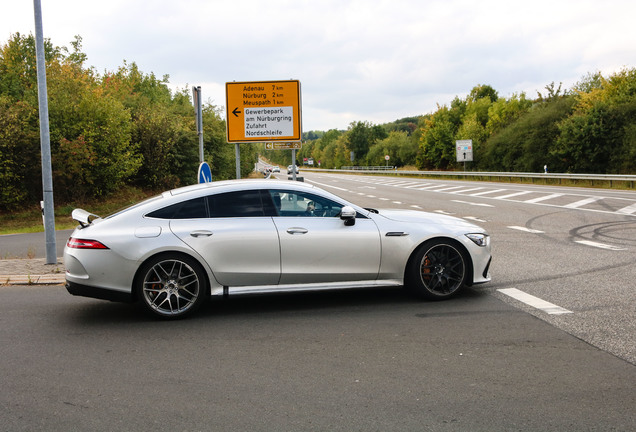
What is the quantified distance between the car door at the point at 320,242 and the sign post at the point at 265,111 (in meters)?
10.4

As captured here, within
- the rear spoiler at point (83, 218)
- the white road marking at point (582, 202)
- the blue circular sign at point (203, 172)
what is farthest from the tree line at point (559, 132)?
the rear spoiler at point (83, 218)

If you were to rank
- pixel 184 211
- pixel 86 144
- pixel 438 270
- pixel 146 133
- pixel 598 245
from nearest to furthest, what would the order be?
pixel 184 211
pixel 438 270
pixel 598 245
pixel 86 144
pixel 146 133

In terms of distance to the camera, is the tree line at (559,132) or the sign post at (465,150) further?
the sign post at (465,150)

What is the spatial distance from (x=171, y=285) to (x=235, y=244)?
2.54ft

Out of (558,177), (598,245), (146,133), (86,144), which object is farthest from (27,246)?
(558,177)

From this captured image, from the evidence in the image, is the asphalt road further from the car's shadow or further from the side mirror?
→ the side mirror

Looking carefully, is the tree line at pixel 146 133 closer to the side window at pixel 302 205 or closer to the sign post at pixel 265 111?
the sign post at pixel 265 111

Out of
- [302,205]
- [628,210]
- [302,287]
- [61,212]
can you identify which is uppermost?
[302,205]

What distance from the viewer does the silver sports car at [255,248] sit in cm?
581

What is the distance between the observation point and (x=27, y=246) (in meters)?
13.0

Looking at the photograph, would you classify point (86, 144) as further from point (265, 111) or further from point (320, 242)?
point (320, 242)

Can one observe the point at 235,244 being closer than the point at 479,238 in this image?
Yes

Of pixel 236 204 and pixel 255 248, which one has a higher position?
pixel 236 204

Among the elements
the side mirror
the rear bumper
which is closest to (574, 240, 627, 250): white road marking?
the side mirror
